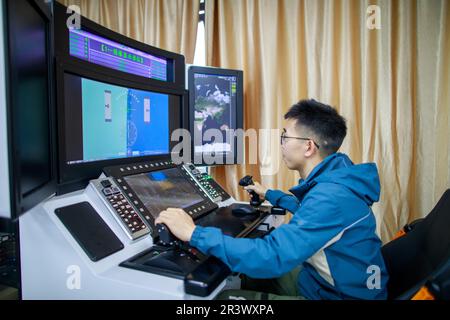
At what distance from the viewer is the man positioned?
0.84m

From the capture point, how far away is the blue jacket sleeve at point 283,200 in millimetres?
1515

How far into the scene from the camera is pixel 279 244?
2.78 ft

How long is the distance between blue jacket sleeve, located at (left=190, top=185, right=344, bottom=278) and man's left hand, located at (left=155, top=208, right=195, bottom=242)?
0.9 inches

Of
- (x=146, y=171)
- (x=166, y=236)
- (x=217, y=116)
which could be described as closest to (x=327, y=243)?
(x=166, y=236)

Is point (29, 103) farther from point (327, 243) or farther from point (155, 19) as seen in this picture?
point (155, 19)

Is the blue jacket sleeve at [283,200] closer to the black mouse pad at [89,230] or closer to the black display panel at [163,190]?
the black display panel at [163,190]

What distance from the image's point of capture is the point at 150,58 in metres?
1.44

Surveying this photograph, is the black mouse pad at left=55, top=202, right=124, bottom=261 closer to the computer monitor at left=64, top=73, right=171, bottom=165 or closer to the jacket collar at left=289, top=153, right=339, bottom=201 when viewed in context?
the computer monitor at left=64, top=73, right=171, bottom=165

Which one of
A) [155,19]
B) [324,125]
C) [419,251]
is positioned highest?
[155,19]

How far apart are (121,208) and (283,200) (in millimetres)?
839

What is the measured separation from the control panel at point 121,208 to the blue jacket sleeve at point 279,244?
0.22 metres

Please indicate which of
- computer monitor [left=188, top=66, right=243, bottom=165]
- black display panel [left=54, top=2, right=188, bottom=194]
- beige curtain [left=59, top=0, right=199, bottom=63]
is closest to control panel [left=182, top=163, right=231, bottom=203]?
black display panel [left=54, top=2, right=188, bottom=194]
